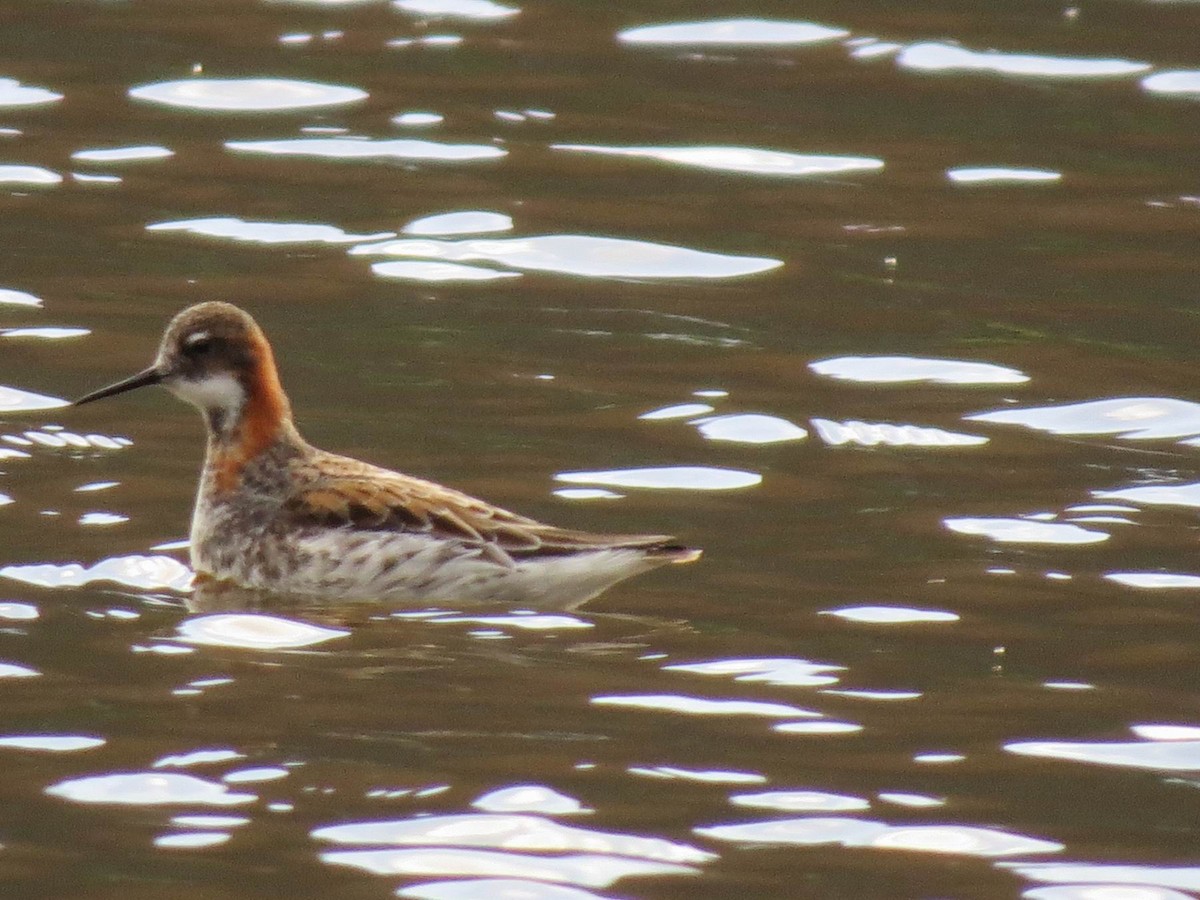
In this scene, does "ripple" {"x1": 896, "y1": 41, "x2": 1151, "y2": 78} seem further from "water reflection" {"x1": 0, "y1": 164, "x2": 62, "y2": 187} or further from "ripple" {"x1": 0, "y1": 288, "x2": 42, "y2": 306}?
"ripple" {"x1": 0, "y1": 288, "x2": 42, "y2": 306}

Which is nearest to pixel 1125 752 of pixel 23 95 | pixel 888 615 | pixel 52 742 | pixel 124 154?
pixel 888 615

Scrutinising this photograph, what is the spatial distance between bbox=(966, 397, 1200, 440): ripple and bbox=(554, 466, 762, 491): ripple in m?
1.33

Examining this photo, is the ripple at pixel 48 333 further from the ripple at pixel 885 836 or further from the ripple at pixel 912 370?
the ripple at pixel 885 836

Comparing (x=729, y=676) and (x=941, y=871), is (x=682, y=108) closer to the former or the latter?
(x=729, y=676)

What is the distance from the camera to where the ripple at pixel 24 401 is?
10719mm

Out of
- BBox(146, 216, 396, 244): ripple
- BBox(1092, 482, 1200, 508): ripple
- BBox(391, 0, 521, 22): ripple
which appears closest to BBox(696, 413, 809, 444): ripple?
BBox(1092, 482, 1200, 508): ripple

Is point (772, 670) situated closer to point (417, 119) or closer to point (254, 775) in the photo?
point (254, 775)

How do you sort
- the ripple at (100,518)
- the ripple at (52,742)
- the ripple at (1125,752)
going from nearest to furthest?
1. the ripple at (52,742)
2. the ripple at (1125,752)
3. the ripple at (100,518)

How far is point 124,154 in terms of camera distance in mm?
14070

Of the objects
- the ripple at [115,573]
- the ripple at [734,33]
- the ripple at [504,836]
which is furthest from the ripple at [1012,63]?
the ripple at [504,836]

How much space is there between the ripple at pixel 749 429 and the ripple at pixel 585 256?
202 cm

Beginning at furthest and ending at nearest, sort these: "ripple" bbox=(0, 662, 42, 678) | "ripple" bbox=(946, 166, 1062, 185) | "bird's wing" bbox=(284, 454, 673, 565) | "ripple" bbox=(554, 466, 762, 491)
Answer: "ripple" bbox=(946, 166, 1062, 185) → "ripple" bbox=(554, 466, 762, 491) → "bird's wing" bbox=(284, 454, 673, 565) → "ripple" bbox=(0, 662, 42, 678)

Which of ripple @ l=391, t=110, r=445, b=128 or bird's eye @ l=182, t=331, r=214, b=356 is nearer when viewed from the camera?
bird's eye @ l=182, t=331, r=214, b=356

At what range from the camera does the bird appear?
8.83 meters
